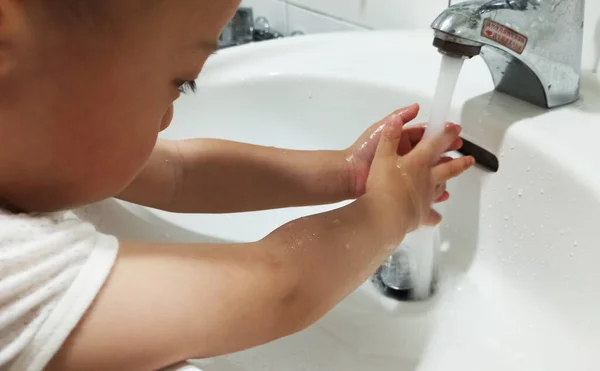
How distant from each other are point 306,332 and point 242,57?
32 cm

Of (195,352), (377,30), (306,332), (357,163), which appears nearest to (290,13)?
(377,30)

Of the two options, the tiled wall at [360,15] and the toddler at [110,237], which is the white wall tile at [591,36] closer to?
the tiled wall at [360,15]

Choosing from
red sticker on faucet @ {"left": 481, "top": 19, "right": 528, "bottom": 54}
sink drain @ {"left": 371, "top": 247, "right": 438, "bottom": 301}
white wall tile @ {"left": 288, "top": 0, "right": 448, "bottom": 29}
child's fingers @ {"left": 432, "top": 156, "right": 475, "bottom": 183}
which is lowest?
sink drain @ {"left": 371, "top": 247, "right": 438, "bottom": 301}

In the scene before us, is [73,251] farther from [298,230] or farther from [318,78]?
[318,78]

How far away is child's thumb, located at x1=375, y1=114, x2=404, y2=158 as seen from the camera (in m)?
0.53

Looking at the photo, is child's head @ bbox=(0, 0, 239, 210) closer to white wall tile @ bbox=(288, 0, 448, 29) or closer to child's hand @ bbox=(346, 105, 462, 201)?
child's hand @ bbox=(346, 105, 462, 201)

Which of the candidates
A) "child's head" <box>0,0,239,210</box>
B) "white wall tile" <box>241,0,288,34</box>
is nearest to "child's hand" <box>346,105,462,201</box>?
"child's head" <box>0,0,239,210</box>

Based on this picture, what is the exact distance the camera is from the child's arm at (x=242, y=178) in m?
0.55

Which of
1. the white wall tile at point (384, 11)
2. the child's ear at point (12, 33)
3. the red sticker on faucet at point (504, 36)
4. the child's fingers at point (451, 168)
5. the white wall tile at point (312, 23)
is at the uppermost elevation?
the child's ear at point (12, 33)

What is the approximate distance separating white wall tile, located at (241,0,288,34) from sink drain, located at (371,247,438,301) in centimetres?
42

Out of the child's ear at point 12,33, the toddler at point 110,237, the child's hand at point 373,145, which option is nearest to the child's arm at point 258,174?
the child's hand at point 373,145

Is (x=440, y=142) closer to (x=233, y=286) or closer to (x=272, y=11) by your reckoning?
(x=233, y=286)

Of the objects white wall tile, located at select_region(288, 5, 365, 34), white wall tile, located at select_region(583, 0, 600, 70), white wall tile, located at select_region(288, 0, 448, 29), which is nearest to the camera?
white wall tile, located at select_region(583, 0, 600, 70)

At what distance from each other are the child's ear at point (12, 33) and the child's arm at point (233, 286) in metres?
0.11
